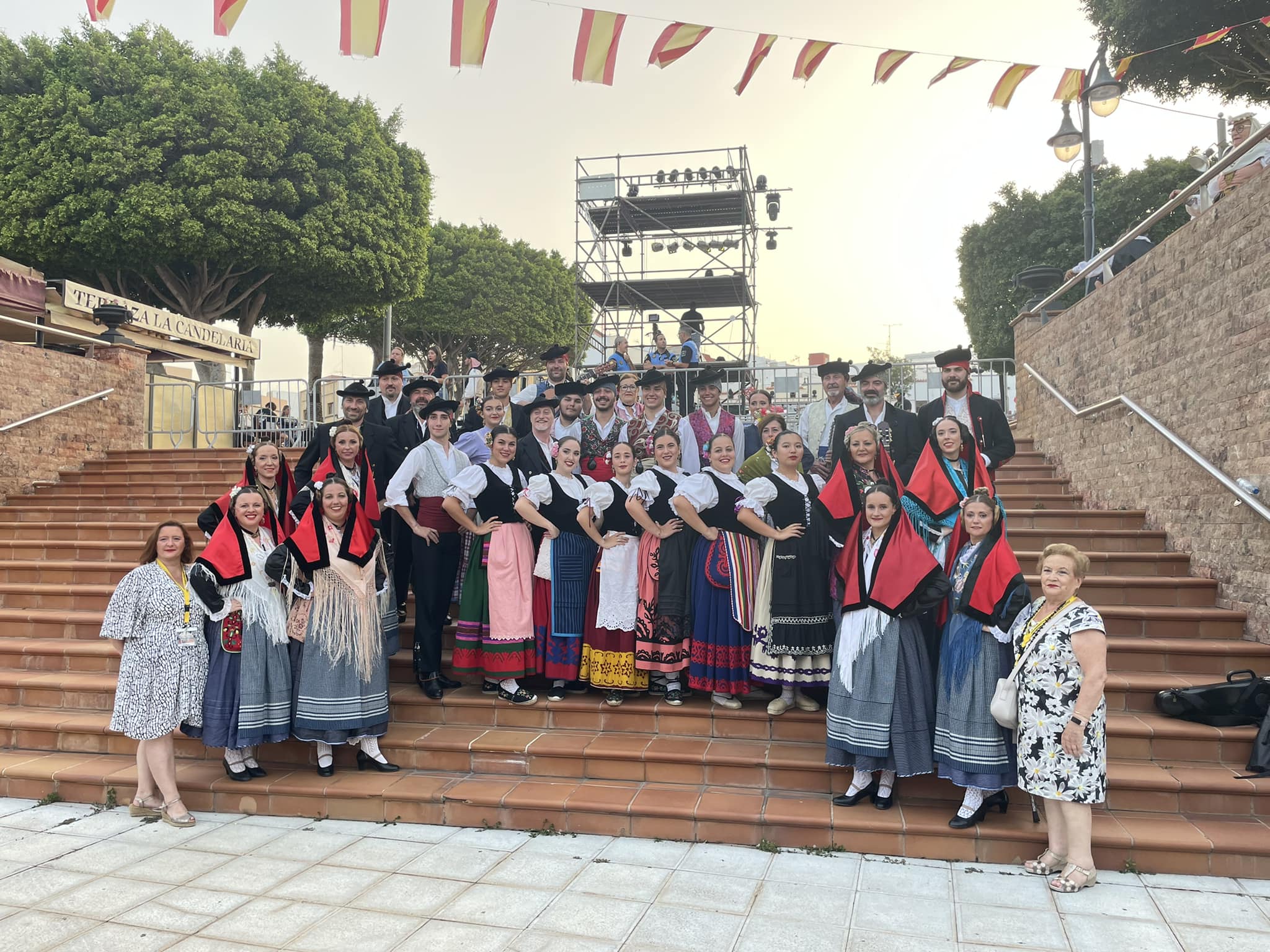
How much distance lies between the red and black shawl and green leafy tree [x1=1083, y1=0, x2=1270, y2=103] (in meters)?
8.27

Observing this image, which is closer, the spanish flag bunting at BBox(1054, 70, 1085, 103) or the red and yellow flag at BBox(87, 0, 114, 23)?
the red and yellow flag at BBox(87, 0, 114, 23)

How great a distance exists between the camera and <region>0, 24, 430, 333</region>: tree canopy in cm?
1567

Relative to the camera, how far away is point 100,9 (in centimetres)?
621

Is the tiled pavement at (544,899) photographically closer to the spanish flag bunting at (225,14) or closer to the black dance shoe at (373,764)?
the black dance shoe at (373,764)

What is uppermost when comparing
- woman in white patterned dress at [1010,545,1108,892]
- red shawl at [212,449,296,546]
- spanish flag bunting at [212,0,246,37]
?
spanish flag bunting at [212,0,246,37]

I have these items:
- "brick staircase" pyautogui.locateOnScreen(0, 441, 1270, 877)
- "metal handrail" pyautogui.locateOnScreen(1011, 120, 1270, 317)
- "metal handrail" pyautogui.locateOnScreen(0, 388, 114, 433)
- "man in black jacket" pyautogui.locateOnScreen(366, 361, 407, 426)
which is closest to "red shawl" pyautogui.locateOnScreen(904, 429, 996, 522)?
"brick staircase" pyautogui.locateOnScreen(0, 441, 1270, 877)

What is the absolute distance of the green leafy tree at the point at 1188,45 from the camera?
10.0 metres

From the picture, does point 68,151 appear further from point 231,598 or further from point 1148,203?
point 1148,203

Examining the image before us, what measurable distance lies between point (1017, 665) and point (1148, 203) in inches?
903

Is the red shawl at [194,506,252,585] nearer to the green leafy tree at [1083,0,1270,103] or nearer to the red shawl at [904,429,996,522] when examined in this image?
the red shawl at [904,429,996,522]

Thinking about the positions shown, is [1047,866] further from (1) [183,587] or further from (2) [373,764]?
Answer: (1) [183,587]

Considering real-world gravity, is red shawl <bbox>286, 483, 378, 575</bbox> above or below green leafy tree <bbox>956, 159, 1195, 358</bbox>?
below

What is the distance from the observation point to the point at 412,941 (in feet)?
10.1

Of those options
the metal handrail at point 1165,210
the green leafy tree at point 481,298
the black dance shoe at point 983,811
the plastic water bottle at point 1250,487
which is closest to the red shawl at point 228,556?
the black dance shoe at point 983,811
